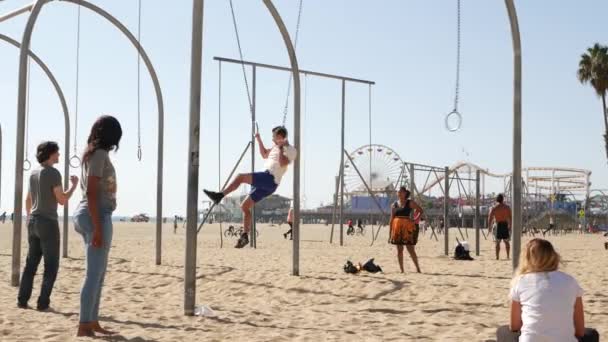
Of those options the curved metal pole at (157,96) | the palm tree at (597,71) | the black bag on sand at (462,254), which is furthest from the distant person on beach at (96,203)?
the palm tree at (597,71)

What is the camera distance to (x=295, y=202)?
10203 millimetres

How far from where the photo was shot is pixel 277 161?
26.2 ft

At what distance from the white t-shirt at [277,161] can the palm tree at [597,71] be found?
3173cm

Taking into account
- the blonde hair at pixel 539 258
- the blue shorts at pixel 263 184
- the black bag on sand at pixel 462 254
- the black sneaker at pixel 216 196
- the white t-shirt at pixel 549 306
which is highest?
the blue shorts at pixel 263 184

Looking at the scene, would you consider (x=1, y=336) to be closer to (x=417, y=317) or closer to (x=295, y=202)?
(x=417, y=317)

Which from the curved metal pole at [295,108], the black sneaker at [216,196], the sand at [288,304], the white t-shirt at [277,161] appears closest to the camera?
the sand at [288,304]

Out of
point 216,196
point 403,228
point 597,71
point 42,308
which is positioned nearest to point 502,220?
point 403,228

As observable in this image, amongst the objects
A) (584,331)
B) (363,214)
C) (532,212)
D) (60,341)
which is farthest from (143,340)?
(363,214)

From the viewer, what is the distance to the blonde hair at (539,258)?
3.58 metres

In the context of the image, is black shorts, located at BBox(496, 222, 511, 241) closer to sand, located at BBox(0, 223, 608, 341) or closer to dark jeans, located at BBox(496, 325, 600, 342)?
sand, located at BBox(0, 223, 608, 341)

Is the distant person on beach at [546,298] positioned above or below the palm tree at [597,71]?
below

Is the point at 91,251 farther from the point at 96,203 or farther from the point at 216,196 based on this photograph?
the point at 216,196

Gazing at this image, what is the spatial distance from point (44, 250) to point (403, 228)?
5.80 meters

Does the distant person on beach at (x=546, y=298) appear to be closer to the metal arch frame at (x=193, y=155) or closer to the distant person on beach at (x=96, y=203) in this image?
the distant person on beach at (x=96, y=203)
